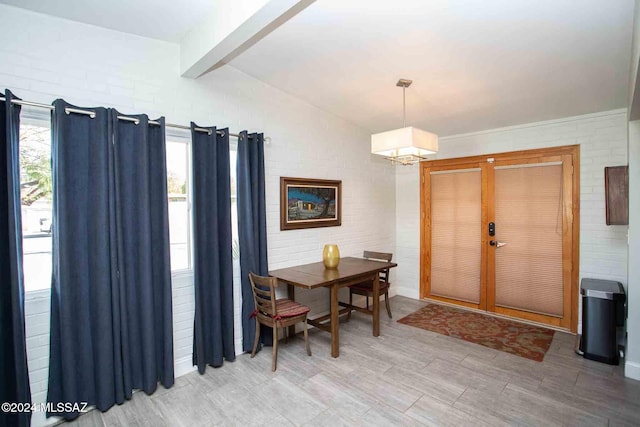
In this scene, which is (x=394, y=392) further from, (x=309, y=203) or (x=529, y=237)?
(x=529, y=237)

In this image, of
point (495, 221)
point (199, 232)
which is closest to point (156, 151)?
point (199, 232)

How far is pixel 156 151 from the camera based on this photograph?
2586mm

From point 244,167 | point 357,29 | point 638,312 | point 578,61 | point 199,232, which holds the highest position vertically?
point 357,29

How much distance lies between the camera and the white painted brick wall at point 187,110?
2.16 metres

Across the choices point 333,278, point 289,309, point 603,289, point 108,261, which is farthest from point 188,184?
point 603,289

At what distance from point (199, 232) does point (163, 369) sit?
1110 mm

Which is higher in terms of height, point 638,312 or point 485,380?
point 638,312

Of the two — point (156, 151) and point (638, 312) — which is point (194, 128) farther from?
point (638, 312)

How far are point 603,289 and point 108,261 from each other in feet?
13.7

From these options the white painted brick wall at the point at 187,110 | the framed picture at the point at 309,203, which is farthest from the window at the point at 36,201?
the framed picture at the point at 309,203

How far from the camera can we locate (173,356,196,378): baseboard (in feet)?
9.23

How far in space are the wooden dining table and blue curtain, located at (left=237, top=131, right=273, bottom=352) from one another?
0.30m

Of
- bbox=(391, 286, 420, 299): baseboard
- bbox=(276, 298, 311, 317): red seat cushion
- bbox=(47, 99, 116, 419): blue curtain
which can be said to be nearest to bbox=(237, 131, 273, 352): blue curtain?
bbox=(276, 298, 311, 317): red seat cushion

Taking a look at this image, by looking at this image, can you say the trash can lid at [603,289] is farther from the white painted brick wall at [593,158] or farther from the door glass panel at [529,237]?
the door glass panel at [529,237]
